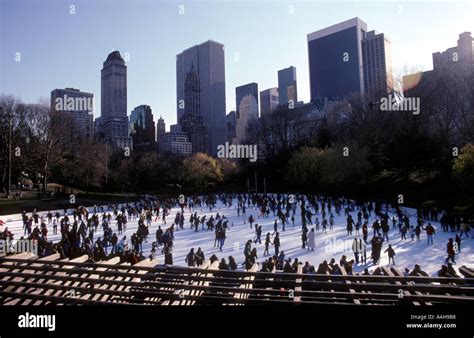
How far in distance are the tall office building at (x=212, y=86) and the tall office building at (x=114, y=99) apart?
30087 mm

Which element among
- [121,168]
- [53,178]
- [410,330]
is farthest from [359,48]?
[410,330]

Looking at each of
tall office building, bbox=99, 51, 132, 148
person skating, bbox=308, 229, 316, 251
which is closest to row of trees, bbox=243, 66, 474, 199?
person skating, bbox=308, 229, 316, 251

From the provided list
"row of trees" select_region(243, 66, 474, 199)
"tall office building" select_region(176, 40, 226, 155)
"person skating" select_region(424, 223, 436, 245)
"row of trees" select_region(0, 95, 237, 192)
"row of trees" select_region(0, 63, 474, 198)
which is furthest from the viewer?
"tall office building" select_region(176, 40, 226, 155)

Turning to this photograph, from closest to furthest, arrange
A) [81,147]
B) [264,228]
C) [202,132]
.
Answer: [264,228] < [81,147] < [202,132]

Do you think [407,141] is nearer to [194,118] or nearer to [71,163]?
[71,163]

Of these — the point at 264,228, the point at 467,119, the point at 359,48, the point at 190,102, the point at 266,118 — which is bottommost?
the point at 264,228

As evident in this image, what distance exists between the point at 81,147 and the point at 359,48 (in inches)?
5024

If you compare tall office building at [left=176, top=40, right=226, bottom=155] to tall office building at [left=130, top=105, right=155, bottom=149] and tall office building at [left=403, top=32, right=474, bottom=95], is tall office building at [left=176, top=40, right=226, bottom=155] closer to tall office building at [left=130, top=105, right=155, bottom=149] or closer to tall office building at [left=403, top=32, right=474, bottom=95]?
tall office building at [left=130, top=105, right=155, bottom=149]

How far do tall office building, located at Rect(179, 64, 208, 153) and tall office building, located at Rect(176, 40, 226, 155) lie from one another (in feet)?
14.1

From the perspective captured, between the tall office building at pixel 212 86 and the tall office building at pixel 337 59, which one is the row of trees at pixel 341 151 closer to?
the tall office building at pixel 212 86

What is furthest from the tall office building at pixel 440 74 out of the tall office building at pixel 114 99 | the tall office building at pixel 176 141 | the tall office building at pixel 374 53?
the tall office building at pixel 374 53

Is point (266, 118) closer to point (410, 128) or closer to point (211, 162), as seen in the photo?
point (211, 162)

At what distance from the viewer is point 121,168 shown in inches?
2376

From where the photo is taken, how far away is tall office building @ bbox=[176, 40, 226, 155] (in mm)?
147750
